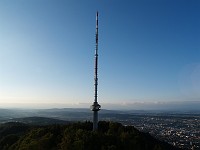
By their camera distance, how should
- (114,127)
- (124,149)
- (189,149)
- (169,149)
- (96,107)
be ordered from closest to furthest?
(124,149), (96,107), (114,127), (169,149), (189,149)

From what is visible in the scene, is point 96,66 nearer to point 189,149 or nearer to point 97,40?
point 97,40

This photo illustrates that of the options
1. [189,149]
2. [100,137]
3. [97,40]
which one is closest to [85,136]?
[100,137]

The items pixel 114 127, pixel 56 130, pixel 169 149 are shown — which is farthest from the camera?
pixel 169 149

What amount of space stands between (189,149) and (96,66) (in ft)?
260

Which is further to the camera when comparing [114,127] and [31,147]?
[114,127]

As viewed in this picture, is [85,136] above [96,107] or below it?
below

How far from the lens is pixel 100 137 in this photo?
6619 centimetres

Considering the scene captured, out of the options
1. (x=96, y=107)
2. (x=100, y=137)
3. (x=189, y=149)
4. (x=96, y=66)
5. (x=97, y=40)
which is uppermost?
(x=97, y=40)

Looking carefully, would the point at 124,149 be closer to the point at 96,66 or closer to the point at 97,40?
the point at 96,66

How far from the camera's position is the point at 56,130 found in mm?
92000

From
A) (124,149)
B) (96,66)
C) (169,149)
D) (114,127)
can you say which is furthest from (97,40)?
(169,149)

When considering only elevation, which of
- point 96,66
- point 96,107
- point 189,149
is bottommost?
point 189,149

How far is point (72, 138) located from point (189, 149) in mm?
91019

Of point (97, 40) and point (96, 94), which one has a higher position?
point (97, 40)
